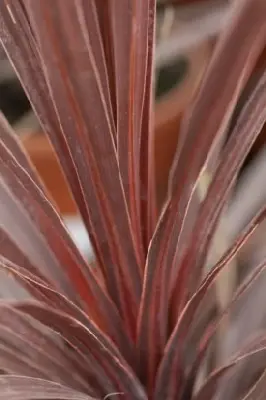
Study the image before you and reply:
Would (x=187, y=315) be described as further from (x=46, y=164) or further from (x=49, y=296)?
(x=46, y=164)

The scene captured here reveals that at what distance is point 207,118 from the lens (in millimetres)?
281

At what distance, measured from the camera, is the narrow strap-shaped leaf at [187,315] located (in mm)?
265

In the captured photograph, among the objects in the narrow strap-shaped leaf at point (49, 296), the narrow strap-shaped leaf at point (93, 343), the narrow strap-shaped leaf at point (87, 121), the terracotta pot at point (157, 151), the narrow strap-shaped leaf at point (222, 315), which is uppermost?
the terracotta pot at point (157, 151)

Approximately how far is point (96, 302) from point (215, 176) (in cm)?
10

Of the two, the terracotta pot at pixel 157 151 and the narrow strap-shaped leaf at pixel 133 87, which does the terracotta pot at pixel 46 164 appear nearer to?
the terracotta pot at pixel 157 151

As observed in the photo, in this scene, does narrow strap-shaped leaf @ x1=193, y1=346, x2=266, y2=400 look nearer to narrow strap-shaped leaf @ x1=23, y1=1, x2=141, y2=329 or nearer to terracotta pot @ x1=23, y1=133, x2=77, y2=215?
narrow strap-shaped leaf @ x1=23, y1=1, x2=141, y2=329

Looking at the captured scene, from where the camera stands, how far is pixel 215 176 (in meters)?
0.29

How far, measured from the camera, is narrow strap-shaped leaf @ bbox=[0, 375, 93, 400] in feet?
0.87

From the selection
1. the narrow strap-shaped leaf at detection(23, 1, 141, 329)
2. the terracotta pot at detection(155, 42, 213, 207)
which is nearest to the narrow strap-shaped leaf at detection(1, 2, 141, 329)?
the narrow strap-shaped leaf at detection(23, 1, 141, 329)

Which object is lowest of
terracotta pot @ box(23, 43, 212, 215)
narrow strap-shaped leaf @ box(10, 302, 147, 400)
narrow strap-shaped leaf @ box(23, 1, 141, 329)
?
narrow strap-shaped leaf @ box(10, 302, 147, 400)

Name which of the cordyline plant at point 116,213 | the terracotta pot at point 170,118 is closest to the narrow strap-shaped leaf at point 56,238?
the cordyline plant at point 116,213

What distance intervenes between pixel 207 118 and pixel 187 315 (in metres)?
0.09

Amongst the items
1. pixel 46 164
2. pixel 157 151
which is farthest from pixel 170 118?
pixel 46 164

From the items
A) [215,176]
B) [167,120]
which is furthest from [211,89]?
[167,120]
